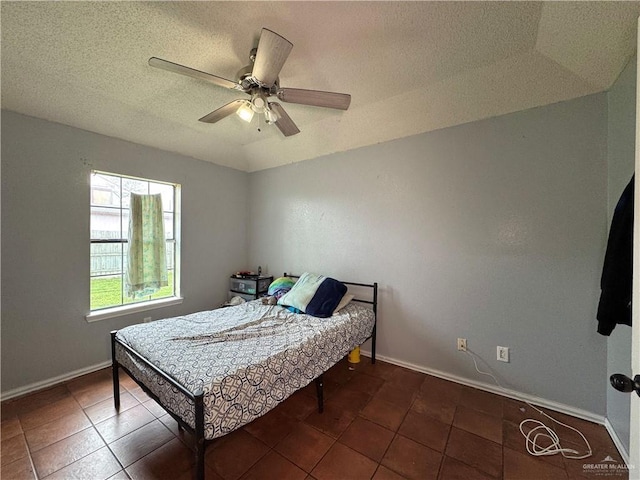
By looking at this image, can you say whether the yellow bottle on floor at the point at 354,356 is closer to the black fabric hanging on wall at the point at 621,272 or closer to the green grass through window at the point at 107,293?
the black fabric hanging on wall at the point at 621,272

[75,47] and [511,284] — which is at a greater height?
[75,47]

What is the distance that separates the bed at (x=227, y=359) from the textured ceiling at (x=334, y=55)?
2007 mm

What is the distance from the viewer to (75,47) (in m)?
1.66

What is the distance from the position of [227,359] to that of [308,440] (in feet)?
2.58

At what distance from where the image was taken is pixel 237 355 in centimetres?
158

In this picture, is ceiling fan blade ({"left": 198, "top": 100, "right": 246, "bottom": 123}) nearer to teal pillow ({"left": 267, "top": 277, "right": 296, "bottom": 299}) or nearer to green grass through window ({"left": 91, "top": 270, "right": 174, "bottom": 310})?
teal pillow ({"left": 267, "top": 277, "right": 296, "bottom": 299})

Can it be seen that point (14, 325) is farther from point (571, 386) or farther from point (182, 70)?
point (571, 386)

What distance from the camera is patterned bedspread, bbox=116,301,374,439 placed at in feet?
4.25

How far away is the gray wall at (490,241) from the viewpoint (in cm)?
186

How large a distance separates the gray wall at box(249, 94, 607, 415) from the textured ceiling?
0.29m

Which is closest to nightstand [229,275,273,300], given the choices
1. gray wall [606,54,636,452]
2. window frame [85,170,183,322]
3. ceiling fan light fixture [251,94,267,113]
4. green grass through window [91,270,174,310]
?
window frame [85,170,183,322]

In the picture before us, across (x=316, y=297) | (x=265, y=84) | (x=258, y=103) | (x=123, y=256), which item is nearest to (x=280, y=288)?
(x=316, y=297)

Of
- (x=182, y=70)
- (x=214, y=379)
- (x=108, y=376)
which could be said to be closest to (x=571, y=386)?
(x=214, y=379)

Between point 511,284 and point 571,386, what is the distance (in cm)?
82
